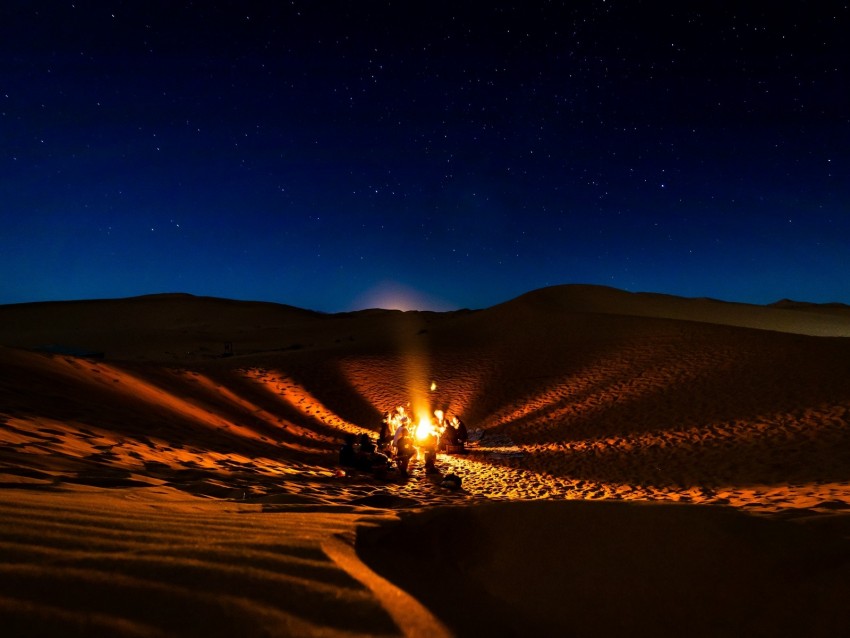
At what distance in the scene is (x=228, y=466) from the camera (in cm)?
684

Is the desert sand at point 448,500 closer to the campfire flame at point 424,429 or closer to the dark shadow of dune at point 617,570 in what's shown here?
the dark shadow of dune at point 617,570

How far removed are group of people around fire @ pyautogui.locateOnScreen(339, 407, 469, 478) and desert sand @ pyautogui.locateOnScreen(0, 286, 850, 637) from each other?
379 millimetres

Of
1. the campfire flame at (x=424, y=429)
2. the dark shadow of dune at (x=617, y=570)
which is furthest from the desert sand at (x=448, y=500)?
the campfire flame at (x=424, y=429)

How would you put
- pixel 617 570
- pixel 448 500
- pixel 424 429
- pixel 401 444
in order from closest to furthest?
pixel 617 570, pixel 448 500, pixel 401 444, pixel 424 429

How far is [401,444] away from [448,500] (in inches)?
122

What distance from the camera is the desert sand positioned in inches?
72.6

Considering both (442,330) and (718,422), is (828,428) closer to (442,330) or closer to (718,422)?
(718,422)

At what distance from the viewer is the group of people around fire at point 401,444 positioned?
9094 millimetres

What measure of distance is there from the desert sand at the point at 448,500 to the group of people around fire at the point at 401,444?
0.38 meters

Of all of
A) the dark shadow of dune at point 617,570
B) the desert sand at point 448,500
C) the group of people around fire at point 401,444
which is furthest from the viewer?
the group of people around fire at point 401,444

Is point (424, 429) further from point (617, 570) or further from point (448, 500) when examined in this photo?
point (617, 570)

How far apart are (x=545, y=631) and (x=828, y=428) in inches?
474

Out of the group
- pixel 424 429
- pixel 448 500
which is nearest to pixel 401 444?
pixel 424 429

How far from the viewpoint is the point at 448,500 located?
20.1ft
